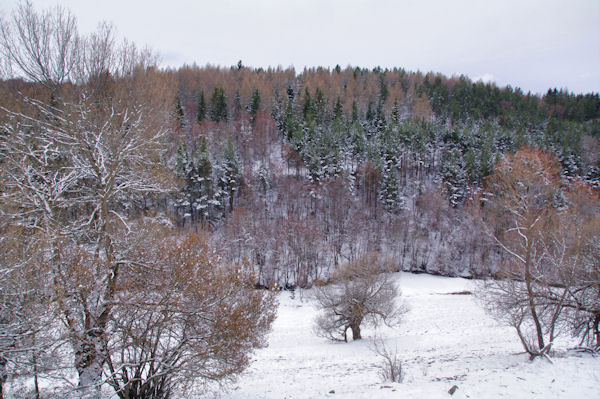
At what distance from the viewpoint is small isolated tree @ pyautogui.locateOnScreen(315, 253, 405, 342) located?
19.2 meters

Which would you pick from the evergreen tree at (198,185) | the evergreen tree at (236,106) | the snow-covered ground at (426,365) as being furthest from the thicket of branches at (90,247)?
the evergreen tree at (236,106)

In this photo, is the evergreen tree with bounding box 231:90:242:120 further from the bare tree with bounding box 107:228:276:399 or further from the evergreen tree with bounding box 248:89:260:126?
the bare tree with bounding box 107:228:276:399

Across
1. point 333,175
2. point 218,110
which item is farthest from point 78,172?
point 218,110

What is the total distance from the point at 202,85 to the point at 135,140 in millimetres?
81237

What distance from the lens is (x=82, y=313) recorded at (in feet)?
22.6

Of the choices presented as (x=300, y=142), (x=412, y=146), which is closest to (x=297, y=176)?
(x=300, y=142)

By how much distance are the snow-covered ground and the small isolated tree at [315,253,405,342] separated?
3.76ft

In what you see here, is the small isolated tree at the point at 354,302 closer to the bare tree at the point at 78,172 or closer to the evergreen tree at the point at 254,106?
the bare tree at the point at 78,172

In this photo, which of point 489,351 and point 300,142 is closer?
point 489,351

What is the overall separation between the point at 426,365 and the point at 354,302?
701cm

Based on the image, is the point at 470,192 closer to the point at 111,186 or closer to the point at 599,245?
the point at 599,245

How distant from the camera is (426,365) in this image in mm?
12328

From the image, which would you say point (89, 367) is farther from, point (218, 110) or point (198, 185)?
point (218, 110)

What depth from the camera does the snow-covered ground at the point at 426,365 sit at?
27.8ft
